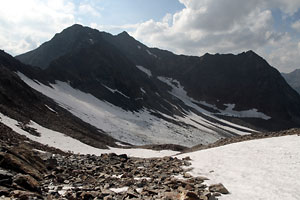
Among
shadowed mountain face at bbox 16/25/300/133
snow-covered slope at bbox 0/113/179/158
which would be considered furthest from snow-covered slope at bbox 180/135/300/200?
shadowed mountain face at bbox 16/25/300/133

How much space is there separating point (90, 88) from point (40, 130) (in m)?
54.1

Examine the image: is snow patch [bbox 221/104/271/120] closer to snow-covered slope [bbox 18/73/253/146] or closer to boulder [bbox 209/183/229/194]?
snow-covered slope [bbox 18/73/253/146]

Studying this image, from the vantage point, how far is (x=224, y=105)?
15138 cm

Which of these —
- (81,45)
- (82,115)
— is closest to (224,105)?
(81,45)

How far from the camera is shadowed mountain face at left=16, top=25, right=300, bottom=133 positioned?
309 ft

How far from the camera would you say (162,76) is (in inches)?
6678

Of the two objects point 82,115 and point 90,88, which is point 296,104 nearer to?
point 90,88

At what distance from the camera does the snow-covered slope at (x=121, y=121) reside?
55594 millimetres

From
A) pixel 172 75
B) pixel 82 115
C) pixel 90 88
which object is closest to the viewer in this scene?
pixel 82 115

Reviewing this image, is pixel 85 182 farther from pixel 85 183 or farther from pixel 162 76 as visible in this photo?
pixel 162 76

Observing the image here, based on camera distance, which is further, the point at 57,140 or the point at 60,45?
the point at 60,45

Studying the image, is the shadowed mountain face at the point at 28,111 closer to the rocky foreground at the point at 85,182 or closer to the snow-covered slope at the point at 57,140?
the snow-covered slope at the point at 57,140

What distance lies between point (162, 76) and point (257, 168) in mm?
158008

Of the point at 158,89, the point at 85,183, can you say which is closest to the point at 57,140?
the point at 85,183
